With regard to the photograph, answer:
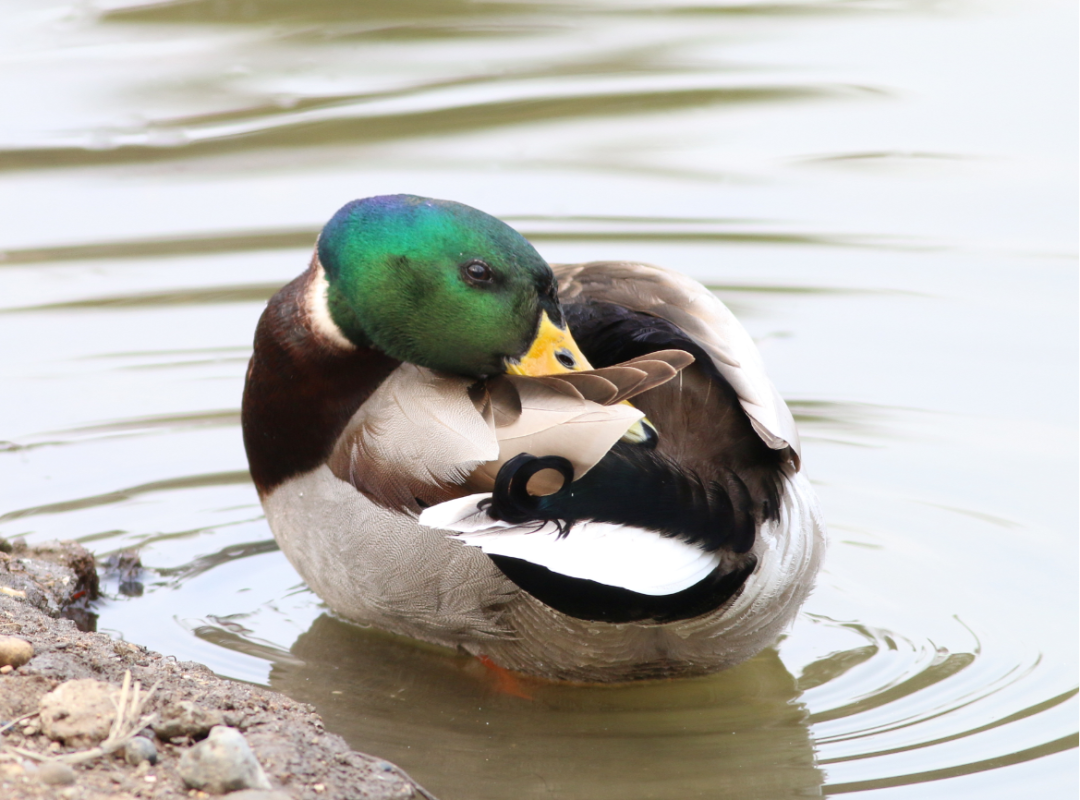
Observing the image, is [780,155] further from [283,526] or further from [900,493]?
[283,526]

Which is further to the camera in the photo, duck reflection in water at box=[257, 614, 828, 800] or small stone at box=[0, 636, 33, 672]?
duck reflection in water at box=[257, 614, 828, 800]

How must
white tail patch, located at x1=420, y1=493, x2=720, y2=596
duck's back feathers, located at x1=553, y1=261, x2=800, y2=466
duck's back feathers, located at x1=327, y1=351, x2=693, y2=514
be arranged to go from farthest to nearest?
duck's back feathers, located at x1=553, y1=261, x2=800, y2=466 < duck's back feathers, located at x1=327, y1=351, x2=693, y2=514 < white tail patch, located at x1=420, y1=493, x2=720, y2=596

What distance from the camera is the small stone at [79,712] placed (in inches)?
114

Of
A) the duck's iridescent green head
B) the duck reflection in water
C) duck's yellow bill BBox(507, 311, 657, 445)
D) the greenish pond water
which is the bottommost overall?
the duck reflection in water

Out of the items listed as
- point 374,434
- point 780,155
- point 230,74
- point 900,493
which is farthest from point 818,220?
point 374,434

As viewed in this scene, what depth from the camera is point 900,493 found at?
5.30 metres

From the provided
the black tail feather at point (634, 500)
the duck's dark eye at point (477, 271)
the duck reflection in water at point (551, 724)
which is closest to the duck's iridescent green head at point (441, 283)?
the duck's dark eye at point (477, 271)

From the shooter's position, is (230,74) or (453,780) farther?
(230,74)

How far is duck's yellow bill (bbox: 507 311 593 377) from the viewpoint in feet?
13.0

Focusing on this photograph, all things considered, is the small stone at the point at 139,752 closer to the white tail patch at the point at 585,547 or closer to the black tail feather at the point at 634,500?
the white tail patch at the point at 585,547

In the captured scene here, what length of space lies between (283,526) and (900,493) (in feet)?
7.30

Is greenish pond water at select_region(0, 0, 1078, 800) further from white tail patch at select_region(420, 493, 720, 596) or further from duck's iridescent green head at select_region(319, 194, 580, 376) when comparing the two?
duck's iridescent green head at select_region(319, 194, 580, 376)

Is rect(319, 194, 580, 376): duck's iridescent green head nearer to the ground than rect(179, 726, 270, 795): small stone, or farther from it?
farther from it

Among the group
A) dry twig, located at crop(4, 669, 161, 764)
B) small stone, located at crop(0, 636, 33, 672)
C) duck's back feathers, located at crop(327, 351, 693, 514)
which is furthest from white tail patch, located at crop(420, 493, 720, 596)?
small stone, located at crop(0, 636, 33, 672)
